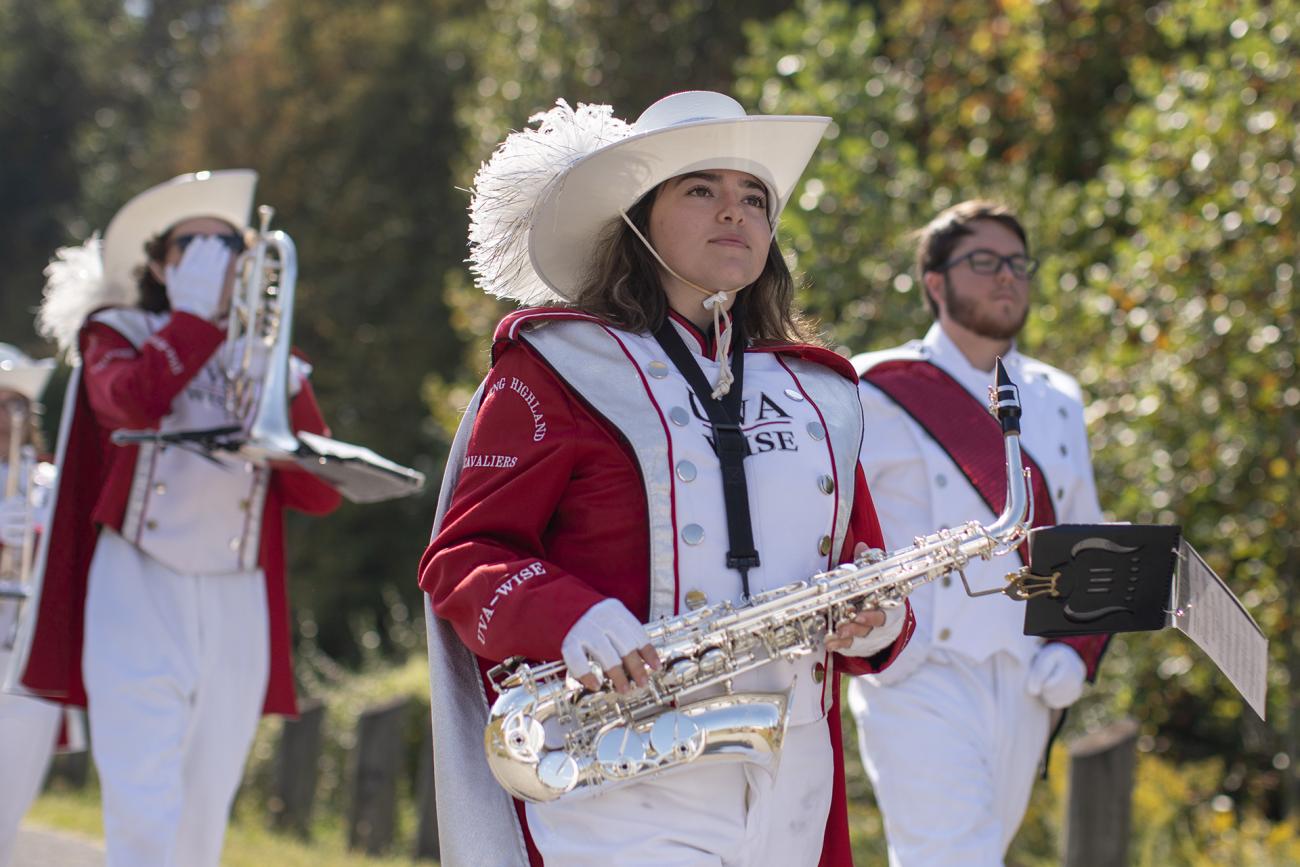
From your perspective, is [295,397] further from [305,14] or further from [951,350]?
[305,14]

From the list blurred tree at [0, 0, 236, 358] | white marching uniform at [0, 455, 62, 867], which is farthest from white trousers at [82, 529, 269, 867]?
blurred tree at [0, 0, 236, 358]

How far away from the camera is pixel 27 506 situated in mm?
7289

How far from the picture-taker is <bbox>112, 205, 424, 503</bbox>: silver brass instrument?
5.79 metres

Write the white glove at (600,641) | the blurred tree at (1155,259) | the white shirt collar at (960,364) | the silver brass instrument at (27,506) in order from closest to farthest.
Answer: the white glove at (600,641) < the white shirt collar at (960,364) < the silver brass instrument at (27,506) < the blurred tree at (1155,259)

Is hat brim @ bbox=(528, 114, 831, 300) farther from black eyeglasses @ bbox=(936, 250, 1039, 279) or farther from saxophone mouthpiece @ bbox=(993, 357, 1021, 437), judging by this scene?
black eyeglasses @ bbox=(936, 250, 1039, 279)

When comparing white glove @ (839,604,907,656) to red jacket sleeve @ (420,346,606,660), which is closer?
red jacket sleeve @ (420,346,606,660)

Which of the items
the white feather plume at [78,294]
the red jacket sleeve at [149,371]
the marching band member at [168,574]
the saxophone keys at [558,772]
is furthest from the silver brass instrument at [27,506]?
the saxophone keys at [558,772]

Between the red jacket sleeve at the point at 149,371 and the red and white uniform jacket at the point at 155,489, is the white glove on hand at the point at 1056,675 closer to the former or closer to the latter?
the red and white uniform jacket at the point at 155,489

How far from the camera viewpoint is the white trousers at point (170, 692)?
579 cm

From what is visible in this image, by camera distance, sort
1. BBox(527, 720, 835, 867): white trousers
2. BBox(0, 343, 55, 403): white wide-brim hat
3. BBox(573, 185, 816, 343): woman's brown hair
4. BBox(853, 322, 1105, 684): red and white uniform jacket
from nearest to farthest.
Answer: BBox(527, 720, 835, 867): white trousers, BBox(573, 185, 816, 343): woman's brown hair, BBox(853, 322, 1105, 684): red and white uniform jacket, BBox(0, 343, 55, 403): white wide-brim hat

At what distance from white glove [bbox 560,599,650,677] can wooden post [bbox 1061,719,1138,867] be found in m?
4.24

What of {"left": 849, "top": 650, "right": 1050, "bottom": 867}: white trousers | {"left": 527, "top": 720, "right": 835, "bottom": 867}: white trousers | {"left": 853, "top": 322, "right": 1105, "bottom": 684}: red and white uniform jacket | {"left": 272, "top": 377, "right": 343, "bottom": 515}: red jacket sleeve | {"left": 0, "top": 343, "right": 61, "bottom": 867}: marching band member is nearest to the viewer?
{"left": 527, "top": 720, "right": 835, "bottom": 867}: white trousers

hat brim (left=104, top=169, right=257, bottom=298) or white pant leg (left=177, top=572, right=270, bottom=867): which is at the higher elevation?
hat brim (left=104, top=169, right=257, bottom=298)

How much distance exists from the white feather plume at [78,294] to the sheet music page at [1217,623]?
4346 millimetres
